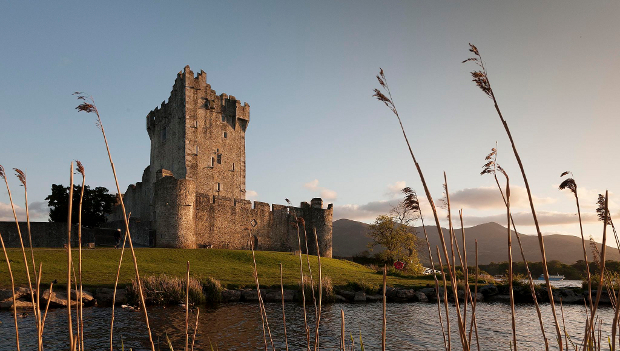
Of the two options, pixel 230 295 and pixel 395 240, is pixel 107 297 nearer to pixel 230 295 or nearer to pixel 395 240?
pixel 230 295

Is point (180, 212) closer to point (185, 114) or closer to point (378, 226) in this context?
point (185, 114)

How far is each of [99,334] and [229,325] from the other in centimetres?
334

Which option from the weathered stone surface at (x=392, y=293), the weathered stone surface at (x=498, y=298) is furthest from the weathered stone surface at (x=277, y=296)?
the weathered stone surface at (x=498, y=298)

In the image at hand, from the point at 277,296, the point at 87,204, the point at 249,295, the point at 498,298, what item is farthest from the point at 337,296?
the point at 87,204

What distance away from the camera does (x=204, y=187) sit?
41562 millimetres

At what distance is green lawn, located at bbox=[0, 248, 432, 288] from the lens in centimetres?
1831

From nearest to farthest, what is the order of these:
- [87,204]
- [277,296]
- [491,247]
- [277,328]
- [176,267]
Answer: [277,328], [277,296], [176,267], [87,204], [491,247]

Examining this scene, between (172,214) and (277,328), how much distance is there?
22.3 m

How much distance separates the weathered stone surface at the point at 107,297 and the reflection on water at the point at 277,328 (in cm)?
101

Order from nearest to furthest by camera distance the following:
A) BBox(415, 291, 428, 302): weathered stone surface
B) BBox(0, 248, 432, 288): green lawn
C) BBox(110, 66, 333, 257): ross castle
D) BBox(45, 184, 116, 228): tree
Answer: BBox(0, 248, 432, 288): green lawn < BBox(415, 291, 428, 302): weathered stone surface < BBox(110, 66, 333, 257): ross castle < BBox(45, 184, 116, 228): tree

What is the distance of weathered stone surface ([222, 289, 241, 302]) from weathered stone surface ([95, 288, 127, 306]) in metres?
3.68

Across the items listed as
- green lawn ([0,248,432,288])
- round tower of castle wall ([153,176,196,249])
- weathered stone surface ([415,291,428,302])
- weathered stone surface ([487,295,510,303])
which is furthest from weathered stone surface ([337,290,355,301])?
round tower of castle wall ([153,176,196,249])

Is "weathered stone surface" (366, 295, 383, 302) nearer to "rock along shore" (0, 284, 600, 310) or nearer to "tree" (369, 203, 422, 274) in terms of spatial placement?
"rock along shore" (0, 284, 600, 310)

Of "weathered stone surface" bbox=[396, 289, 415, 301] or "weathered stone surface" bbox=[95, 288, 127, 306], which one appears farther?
"weathered stone surface" bbox=[396, 289, 415, 301]
